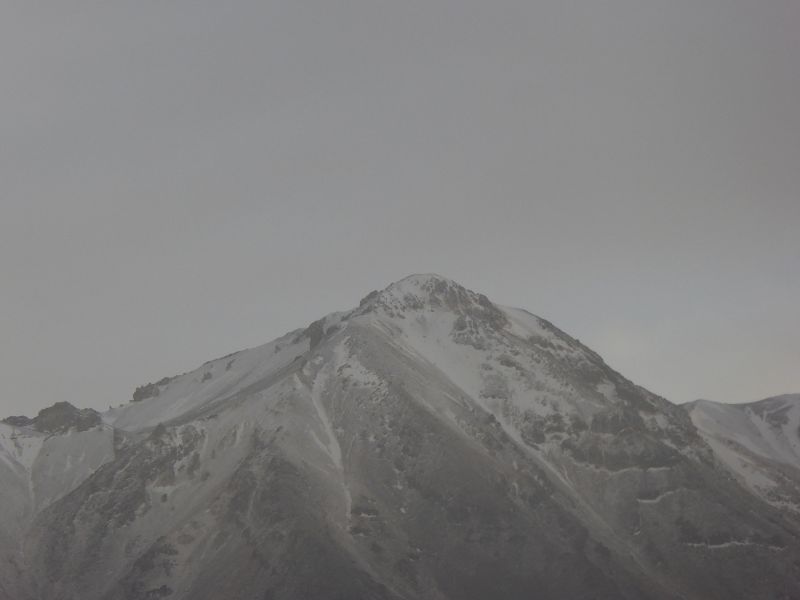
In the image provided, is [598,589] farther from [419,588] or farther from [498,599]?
[419,588]

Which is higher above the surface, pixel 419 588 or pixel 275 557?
pixel 275 557

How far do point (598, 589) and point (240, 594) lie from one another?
59.5 metres

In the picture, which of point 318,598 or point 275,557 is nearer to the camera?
point 318,598

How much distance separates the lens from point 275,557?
19762 centimetres

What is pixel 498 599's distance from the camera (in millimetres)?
195875

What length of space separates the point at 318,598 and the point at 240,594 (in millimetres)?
13876

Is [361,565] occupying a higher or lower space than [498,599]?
higher

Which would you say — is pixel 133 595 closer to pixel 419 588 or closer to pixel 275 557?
pixel 275 557

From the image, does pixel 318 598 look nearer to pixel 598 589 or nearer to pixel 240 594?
pixel 240 594

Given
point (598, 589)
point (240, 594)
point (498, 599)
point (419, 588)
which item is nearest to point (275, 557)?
point (240, 594)

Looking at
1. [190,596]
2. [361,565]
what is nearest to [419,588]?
[361,565]

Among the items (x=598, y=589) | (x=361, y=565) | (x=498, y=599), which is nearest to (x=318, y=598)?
(x=361, y=565)

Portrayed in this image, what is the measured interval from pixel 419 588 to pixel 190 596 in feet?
124

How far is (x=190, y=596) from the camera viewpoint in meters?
194
